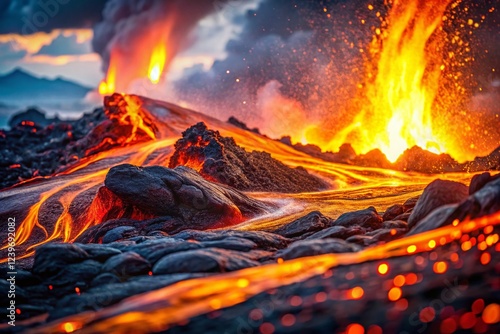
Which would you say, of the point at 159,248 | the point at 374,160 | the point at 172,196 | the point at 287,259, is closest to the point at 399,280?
the point at 287,259

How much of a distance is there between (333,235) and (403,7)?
2382cm

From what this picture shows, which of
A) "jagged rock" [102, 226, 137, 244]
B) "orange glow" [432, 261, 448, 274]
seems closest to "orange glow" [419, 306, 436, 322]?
"orange glow" [432, 261, 448, 274]

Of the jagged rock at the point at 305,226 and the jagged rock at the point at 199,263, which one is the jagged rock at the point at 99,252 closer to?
the jagged rock at the point at 199,263

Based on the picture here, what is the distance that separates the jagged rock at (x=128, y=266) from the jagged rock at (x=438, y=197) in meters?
5.69

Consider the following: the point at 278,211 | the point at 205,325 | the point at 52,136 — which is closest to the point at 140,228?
the point at 278,211

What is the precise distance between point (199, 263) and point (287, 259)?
1.66 meters

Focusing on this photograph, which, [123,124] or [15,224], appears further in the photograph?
[123,124]

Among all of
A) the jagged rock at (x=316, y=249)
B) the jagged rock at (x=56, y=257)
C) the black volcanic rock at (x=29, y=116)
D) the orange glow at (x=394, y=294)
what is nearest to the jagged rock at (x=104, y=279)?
the jagged rock at (x=56, y=257)

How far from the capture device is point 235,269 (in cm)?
987

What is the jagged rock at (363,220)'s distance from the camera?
508 inches

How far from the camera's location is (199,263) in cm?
977

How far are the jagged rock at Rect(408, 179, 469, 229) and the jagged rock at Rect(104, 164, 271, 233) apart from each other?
20.9 feet

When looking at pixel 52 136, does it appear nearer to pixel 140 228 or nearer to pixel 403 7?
pixel 403 7

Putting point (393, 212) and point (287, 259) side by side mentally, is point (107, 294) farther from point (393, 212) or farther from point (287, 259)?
point (393, 212)
